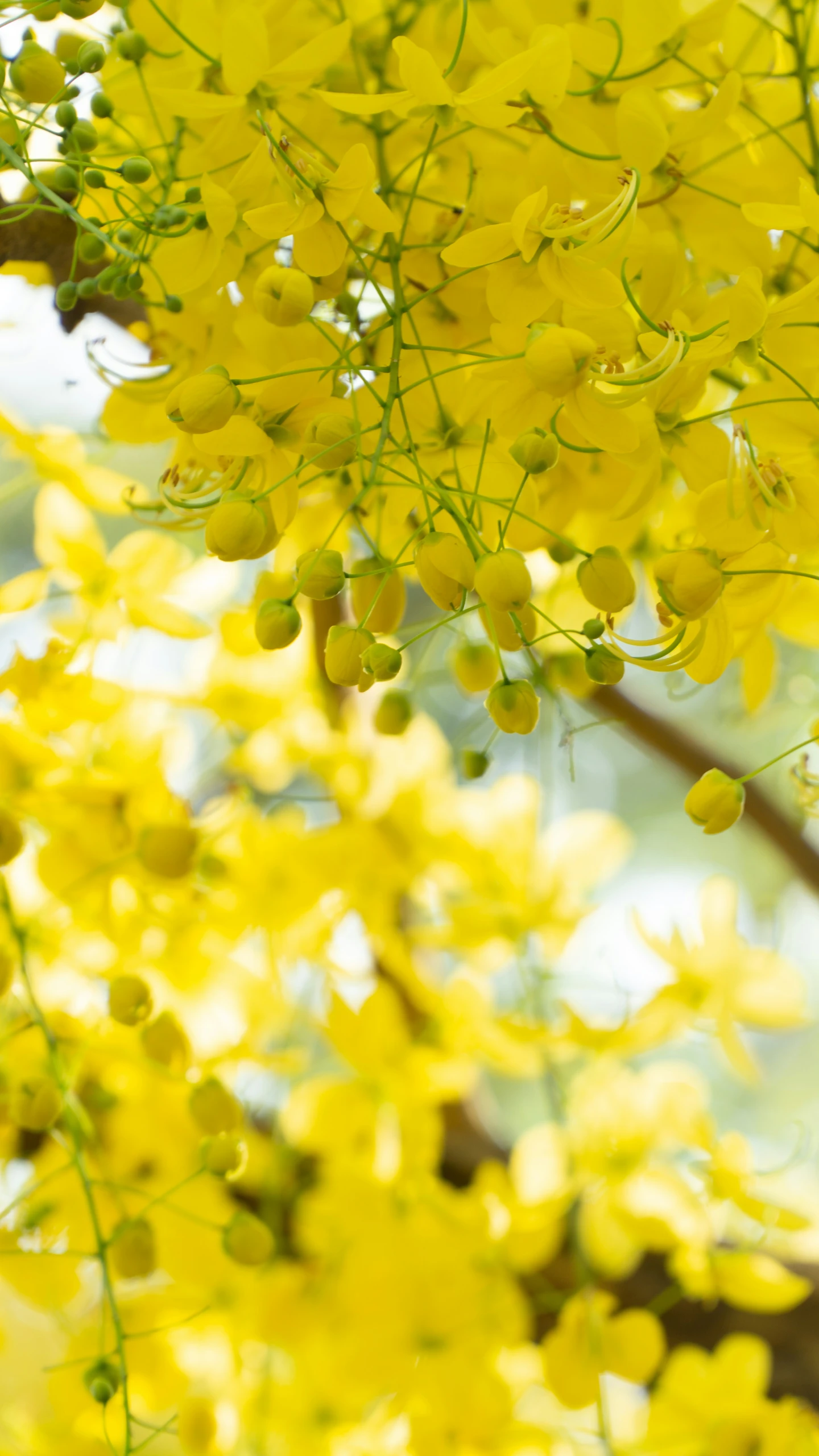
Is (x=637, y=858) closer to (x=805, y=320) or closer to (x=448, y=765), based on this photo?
(x=448, y=765)

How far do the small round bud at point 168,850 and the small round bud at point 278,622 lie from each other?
4.8 inches

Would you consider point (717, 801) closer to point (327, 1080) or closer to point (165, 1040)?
point (165, 1040)

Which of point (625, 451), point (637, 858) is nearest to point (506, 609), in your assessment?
point (625, 451)

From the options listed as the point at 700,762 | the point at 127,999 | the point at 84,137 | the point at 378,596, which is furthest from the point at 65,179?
the point at 700,762

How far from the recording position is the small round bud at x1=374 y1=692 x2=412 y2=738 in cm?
33

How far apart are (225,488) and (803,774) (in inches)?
6.2

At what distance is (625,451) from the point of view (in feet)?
0.75

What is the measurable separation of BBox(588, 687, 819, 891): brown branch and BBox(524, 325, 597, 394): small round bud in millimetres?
306

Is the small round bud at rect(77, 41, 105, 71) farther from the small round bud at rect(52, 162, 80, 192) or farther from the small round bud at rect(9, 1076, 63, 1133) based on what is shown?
the small round bud at rect(9, 1076, 63, 1133)

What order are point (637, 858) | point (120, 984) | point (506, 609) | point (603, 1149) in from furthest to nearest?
point (637, 858)
point (603, 1149)
point (120, 984)
point (506, 609)

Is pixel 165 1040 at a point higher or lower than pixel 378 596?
lower

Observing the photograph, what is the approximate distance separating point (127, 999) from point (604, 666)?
0.61 feet

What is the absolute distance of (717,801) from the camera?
0.79ft

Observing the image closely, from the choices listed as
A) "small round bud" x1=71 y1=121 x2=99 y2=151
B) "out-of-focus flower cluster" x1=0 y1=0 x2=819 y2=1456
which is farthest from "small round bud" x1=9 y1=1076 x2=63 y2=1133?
"small round bud" x1=71 y1=121 x2=99 y2=151
